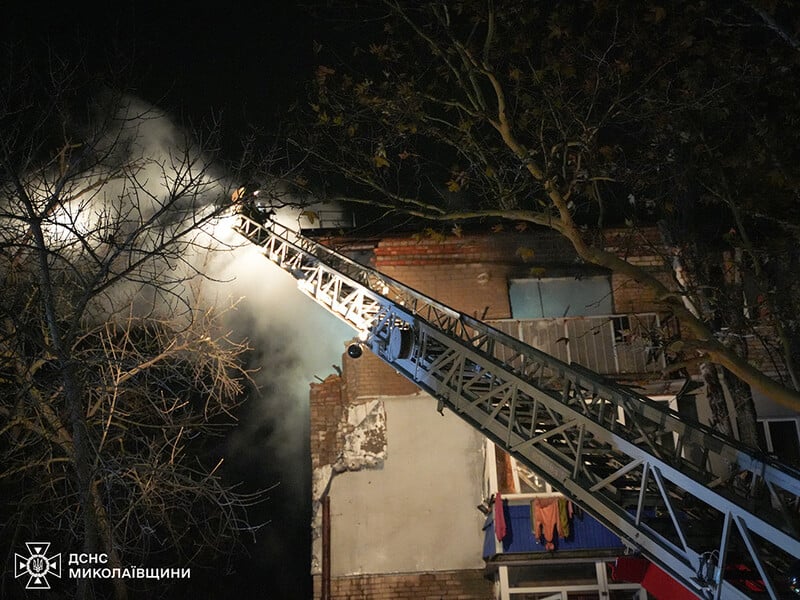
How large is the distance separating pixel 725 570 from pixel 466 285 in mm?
10040

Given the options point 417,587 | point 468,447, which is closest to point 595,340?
point 468,447

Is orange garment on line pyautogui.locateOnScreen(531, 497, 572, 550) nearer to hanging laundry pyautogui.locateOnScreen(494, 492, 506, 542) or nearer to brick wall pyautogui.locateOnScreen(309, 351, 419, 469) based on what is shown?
hanging laundry pyautogui.locateOnScreen(494, 492, 506, 542)

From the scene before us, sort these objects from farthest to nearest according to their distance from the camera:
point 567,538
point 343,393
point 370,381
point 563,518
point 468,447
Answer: point 343,393 → point 370,381 → point 468,447 → point 567,538 → point 563,518

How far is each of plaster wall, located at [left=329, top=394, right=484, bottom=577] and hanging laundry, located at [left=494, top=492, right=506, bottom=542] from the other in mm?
1270

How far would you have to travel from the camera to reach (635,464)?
5.71 meters

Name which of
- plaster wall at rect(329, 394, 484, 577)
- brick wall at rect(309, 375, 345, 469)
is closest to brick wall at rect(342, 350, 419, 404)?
brick wall at rect(309, 375, 345, 469)

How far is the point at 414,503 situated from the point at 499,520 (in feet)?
6.73

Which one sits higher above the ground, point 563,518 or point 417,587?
point 563,518

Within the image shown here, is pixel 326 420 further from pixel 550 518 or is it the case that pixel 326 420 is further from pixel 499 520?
pixel 550 518

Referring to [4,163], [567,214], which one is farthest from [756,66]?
[4,163]

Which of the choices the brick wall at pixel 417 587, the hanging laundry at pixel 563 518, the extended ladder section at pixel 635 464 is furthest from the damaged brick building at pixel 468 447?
the extended ladder section at pixel 635 464

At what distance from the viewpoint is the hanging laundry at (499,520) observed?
11.6m

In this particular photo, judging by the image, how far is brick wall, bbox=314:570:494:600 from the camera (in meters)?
12.5

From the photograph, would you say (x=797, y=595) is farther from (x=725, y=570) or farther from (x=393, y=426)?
(x=393, y=426)
